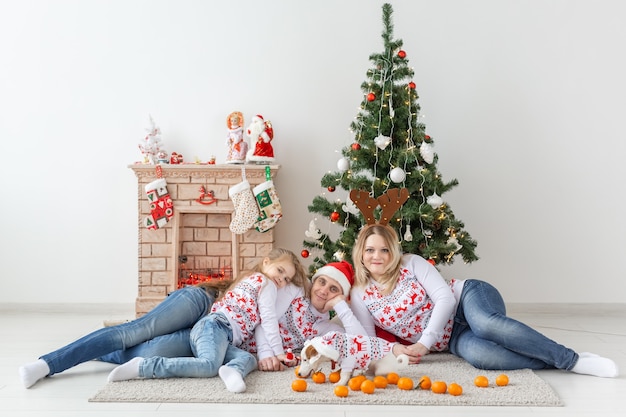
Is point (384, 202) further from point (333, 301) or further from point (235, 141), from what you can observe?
point (235, 141)

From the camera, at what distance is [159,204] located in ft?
14.0

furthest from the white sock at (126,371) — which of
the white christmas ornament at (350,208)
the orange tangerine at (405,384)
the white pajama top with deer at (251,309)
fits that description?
the white christmas ornament at (350,208)

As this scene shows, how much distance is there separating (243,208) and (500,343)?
6.00ft

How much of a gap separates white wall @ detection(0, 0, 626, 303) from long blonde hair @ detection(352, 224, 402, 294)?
1352mm

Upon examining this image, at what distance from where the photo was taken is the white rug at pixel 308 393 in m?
2.43

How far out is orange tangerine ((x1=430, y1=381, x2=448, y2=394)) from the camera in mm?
2502

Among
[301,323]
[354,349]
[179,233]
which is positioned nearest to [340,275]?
[301,323]

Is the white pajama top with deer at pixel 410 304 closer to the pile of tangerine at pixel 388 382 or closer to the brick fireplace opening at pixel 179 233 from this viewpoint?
the pile of tangerine at pixel 388 382

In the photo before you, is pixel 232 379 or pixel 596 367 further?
pixel 596 367

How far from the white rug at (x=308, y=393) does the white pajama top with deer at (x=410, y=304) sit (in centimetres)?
39

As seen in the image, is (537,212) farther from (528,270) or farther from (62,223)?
(62,223)

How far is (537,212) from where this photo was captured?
178 inches

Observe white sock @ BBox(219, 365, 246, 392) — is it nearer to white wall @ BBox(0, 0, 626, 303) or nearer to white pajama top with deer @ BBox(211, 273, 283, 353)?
white pajama top with deer @ BBox(211, 273, 283, 353)

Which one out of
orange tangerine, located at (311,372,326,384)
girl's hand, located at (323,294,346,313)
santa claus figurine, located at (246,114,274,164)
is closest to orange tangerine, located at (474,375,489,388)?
orange tangerine, located at (311,372,326,384)
